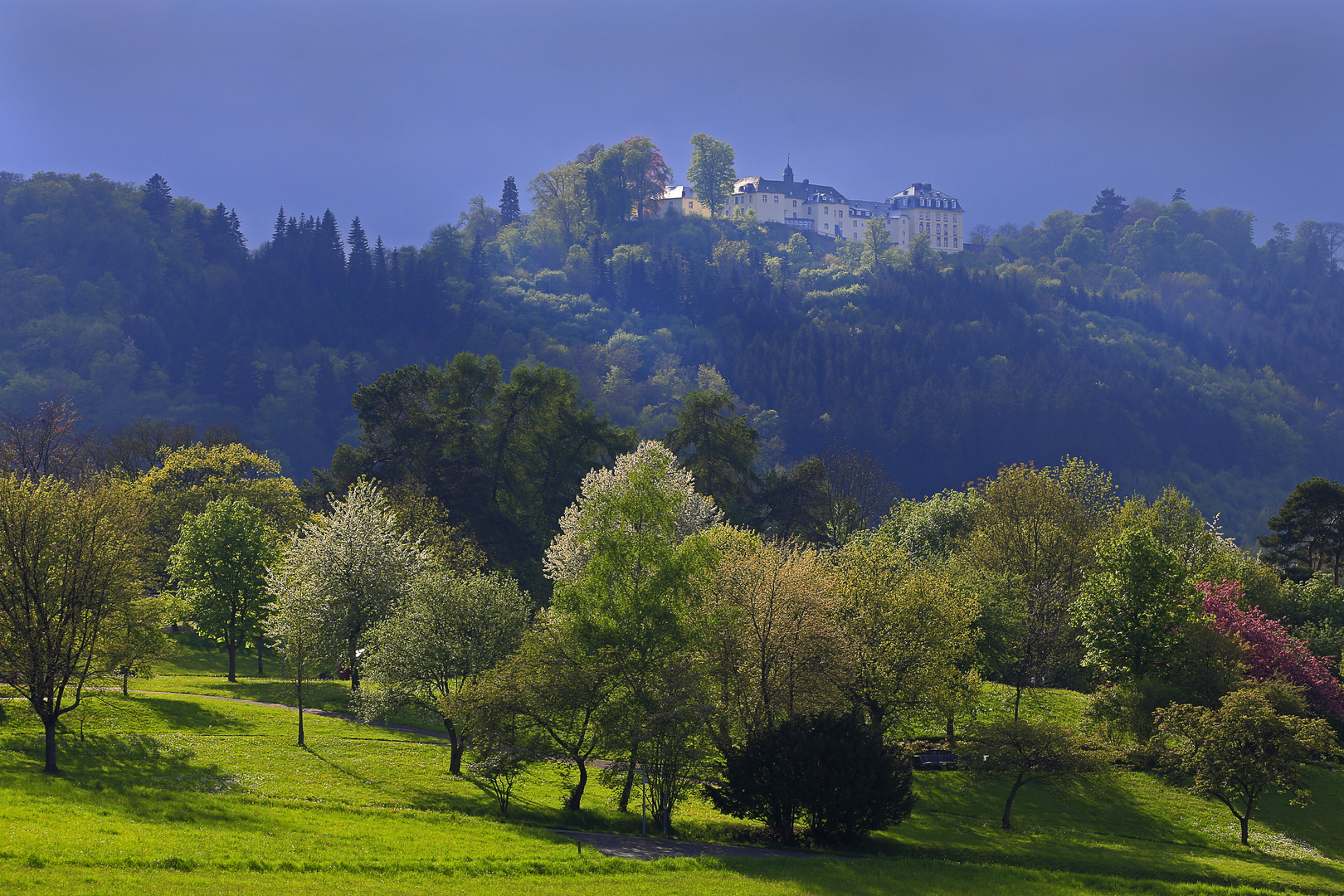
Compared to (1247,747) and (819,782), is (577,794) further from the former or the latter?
(1247,747)

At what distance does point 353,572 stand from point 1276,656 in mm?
45935

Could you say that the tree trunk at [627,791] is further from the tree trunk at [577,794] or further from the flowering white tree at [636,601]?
the tree trunk at [577,794]

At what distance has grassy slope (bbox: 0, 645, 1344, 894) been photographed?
22047 millimetres

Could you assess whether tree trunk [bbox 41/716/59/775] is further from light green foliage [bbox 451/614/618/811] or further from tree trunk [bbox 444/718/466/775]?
tree trunk [bbox 444/718/466/775]

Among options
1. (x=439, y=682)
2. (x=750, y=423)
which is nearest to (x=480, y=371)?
(x=439, y=682)

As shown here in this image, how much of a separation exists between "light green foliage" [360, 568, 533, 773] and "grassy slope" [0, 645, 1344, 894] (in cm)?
250

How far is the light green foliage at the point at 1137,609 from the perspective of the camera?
43.7 metres

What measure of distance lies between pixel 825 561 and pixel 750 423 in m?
136

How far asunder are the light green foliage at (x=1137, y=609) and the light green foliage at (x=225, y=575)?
45839mm

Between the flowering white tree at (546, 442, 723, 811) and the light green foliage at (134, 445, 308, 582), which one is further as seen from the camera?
the light green foliage at (134, 445, 308, 582)

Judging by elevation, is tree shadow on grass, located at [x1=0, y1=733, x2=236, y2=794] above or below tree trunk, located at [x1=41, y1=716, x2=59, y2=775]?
below

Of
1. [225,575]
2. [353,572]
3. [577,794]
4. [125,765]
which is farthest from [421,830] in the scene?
[225,575]

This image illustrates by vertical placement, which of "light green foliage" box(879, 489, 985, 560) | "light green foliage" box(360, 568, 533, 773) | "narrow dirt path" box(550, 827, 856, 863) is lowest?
"narrow dirt path" box(550, 827, 856, 863)

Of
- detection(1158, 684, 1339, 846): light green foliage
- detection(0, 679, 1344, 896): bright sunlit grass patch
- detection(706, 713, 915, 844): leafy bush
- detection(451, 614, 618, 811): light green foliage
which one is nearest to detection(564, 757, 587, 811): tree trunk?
detection(451, 614, 618, 811): light green foliage
